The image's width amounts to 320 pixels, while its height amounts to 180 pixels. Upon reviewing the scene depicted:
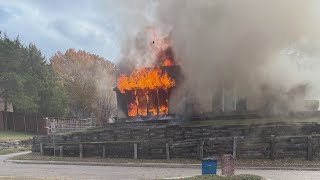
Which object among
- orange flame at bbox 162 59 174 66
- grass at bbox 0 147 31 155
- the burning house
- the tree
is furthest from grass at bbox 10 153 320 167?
the tree

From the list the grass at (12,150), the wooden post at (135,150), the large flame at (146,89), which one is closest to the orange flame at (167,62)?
the large flame at (146,89)

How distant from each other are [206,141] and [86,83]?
39.1 m

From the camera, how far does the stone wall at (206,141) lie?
2205cm

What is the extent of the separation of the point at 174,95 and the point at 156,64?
280 cm

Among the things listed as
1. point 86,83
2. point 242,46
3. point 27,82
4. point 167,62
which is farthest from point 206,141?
point 86,83

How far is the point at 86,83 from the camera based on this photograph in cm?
6081

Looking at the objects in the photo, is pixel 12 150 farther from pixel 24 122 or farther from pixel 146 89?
pixel 24 122

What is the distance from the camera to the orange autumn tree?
59656 mm

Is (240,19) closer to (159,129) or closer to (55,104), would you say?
(159,129)

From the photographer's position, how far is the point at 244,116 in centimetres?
3016

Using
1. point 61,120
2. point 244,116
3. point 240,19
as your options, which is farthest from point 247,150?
point 61,120

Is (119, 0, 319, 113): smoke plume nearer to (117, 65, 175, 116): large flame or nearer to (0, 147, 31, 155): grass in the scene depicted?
(117, 65, 175, 116): large flame

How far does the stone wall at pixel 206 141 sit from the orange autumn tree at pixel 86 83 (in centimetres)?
3091

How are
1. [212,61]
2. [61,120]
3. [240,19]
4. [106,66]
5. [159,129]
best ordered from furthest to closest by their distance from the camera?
1. [106,66]
2. [61,120]
3. [212,61]
4. [240,19]
5. [159,129]
